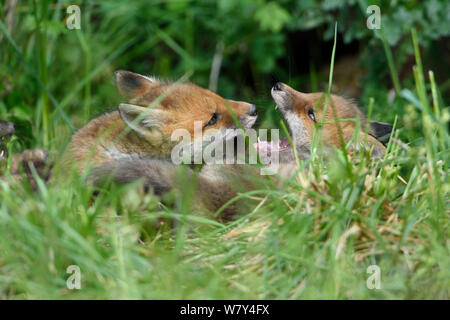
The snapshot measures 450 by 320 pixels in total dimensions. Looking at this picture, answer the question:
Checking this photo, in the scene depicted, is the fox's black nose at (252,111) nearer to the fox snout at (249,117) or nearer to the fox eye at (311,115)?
the fox snout at (249,117)

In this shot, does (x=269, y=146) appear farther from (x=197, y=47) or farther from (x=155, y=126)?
(x=197, y=47)

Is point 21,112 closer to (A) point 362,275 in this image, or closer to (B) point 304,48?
(A) point 362,275

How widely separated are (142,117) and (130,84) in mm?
615

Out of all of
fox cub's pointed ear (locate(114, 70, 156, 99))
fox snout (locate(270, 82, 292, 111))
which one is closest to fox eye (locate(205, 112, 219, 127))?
fox snout (locate(270, 82, 292, 111))

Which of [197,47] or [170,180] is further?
[197,47]

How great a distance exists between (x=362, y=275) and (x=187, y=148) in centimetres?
162

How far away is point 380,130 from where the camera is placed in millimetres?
4031

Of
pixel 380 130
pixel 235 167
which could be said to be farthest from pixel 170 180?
pixel 380 130

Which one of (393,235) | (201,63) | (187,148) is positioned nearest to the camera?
(393,235)

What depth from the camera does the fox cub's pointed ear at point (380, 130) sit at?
399cm

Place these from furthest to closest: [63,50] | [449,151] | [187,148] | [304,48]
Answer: [304,48] < [63,50] < [187,148] < [449,151]

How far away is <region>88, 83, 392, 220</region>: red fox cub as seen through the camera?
3178 millimetres

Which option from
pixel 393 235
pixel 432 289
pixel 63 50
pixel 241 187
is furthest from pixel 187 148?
pixel 63 50
